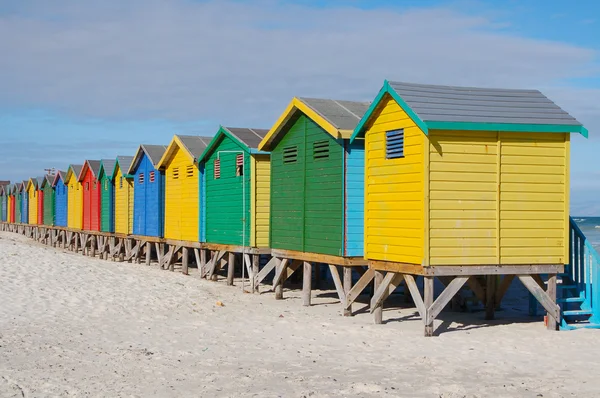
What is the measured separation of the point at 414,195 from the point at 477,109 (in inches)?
69.8

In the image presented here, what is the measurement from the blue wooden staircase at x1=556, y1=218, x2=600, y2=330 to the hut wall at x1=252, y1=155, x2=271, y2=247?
766 centimetres

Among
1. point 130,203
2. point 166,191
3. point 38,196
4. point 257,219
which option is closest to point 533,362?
point 257,219

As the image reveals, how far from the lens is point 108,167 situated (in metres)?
33.3

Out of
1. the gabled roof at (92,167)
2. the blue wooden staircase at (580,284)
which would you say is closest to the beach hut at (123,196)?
the gabled roof at (92,167)

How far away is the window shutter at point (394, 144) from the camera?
1301 centimetres

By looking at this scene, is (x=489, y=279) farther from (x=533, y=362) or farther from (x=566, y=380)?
(x=566, y=380)

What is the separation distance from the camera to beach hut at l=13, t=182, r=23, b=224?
56406 mm

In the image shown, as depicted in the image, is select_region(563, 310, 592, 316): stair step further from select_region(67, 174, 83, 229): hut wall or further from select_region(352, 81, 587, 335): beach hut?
select_region(67, 174, 83, 229): hut wall

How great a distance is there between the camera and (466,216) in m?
12.5

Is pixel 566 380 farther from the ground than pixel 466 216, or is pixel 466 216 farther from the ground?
pixel 466 216

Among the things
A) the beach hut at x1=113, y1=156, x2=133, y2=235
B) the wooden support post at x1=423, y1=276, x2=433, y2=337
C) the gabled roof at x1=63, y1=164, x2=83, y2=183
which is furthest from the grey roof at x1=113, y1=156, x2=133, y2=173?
the wooden support post at x1=423, y1=276, x2=433, y2=337

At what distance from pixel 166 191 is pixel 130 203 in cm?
452

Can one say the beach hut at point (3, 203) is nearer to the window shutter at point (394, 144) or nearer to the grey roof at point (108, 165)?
the grey roof at point (108, 165)

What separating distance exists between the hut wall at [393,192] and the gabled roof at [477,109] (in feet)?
1.06
